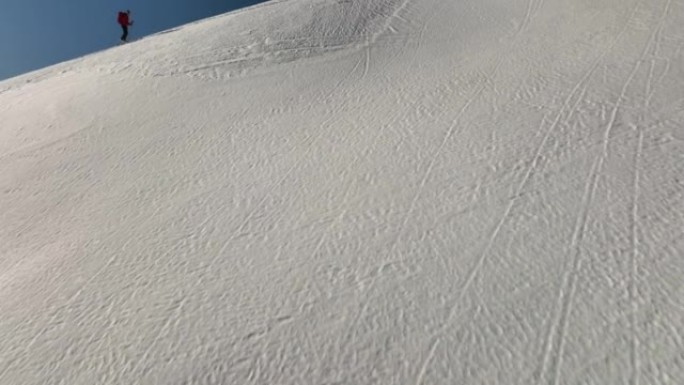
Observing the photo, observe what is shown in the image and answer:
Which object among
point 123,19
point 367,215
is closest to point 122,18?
point 123,19

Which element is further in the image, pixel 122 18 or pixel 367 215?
pixel 122 18

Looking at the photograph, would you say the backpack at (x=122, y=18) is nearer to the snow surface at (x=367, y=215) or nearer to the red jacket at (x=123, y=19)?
the red jacket at (x=123, y=19)

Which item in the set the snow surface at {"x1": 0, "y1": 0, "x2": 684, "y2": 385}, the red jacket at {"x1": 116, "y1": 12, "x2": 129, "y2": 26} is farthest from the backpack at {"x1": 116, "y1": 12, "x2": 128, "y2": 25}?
the snow surface at {"x1": 0, "y1": 0, "x2": 684, "y2": 385}

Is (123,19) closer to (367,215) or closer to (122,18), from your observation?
(122,18)

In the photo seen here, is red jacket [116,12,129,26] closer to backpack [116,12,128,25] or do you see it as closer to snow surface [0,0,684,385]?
backpack [116,12,128,25]

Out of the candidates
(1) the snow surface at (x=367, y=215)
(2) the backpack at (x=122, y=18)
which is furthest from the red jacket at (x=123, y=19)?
(1) the snow surface at (x=367, y=215)

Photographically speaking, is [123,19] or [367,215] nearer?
[367,215]

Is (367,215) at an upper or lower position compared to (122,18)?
upper

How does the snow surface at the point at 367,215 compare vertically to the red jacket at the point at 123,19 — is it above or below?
above
